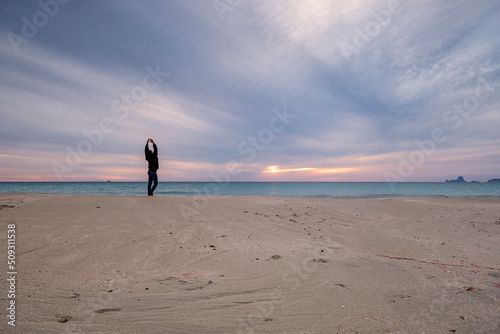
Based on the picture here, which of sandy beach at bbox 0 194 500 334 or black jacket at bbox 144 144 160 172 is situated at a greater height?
black jacket at bbox 144 144 160 172

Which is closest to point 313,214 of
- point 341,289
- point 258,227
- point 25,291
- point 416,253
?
point 258,227

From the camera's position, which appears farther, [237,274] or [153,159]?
[153,159]

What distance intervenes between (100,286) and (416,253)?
21.8 feet

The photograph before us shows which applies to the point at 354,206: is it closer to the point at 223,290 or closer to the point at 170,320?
the point at 223,290

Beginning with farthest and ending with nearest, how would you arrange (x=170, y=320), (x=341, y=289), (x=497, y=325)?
1. (x=341, y=289)
2. (x=170, y=320)
3. (x=497, y=325)

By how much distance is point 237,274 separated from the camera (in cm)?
419

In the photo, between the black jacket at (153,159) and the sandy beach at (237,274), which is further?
the black jacket at (153,159)

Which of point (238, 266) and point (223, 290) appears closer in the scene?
point (223, 290)

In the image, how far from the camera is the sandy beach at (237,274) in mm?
2725

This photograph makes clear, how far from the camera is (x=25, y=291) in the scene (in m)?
3.29

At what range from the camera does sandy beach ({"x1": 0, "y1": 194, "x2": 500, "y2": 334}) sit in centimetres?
272

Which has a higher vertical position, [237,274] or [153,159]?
[153,159]

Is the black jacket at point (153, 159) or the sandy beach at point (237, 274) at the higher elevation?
the black jacket at point (153, 159)

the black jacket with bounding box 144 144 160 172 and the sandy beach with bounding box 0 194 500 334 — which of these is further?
the black jacket with bounding box 144 144 160 172
